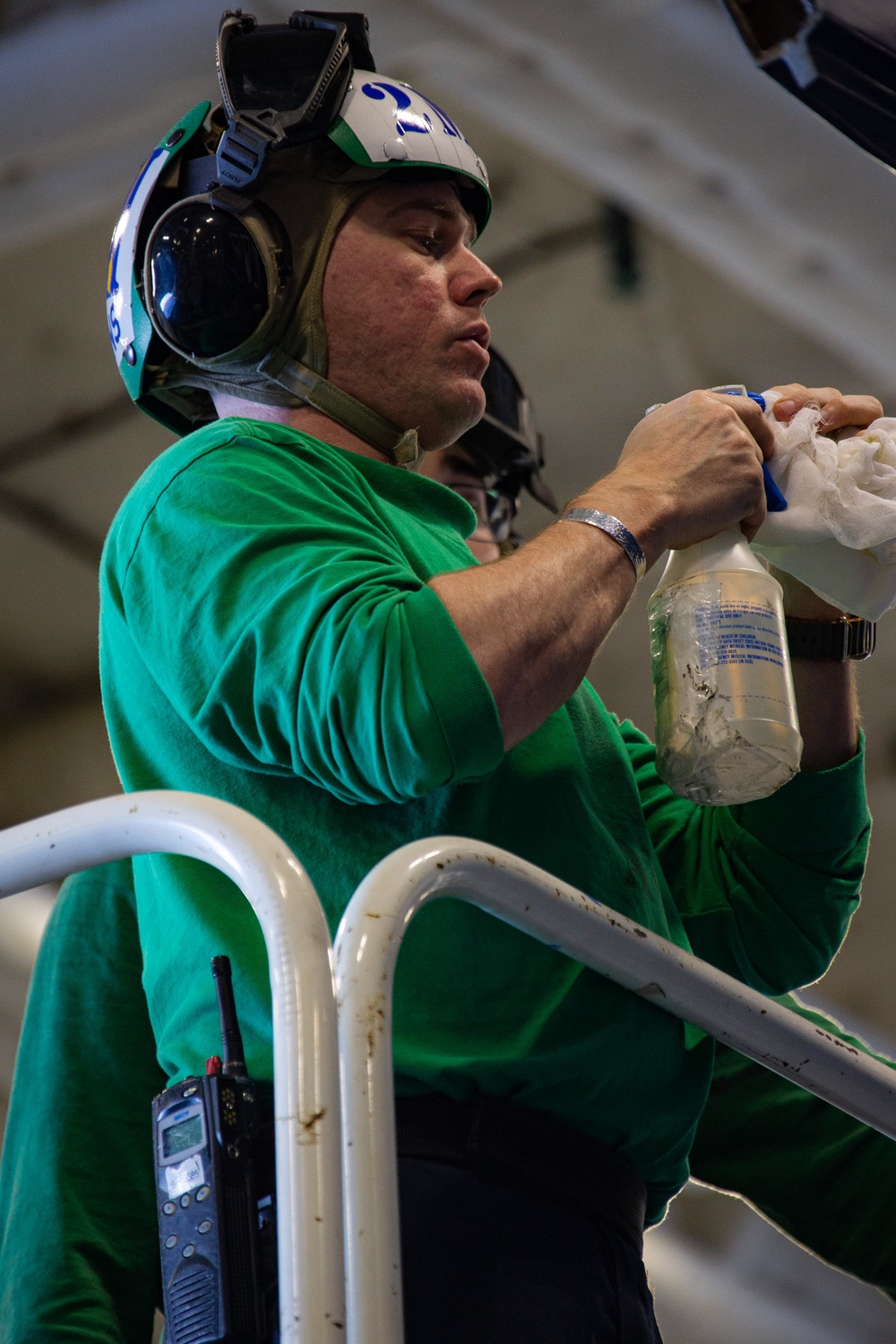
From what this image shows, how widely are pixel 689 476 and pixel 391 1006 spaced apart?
580mm

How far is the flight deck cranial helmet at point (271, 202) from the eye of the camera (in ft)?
4.35

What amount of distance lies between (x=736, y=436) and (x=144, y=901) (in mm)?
633

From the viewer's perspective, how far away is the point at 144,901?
3.95 ft

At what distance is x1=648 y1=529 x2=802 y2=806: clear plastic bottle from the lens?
3.67ft

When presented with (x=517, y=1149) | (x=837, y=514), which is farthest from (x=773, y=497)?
(x=517, y=1149)

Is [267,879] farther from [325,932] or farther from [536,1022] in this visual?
[536,1022]

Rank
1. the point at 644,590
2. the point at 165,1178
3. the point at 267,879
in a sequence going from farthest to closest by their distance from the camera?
the point at 644,590 → the point at 165,1178 → the point at 267,879

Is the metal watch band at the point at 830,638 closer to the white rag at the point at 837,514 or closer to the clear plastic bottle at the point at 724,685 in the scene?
the white rag at the point at 837,514

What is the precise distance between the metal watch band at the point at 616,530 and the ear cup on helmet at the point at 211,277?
16.0 inches

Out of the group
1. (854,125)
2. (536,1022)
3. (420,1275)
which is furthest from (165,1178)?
(854,125)

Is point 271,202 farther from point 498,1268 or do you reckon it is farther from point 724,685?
point 498,1268

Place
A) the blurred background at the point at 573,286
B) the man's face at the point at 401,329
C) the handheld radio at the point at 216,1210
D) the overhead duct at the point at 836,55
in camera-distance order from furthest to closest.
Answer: the blurred background at the point at 573,286, the overhead duct at the point at 836,55, the man's face at the point at 401,329, the handheld radio at the point at 216,1210

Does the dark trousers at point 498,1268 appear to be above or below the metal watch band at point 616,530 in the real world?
below

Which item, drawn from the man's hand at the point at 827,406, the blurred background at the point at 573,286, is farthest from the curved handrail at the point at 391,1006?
the blurred background at the point at 573,286
